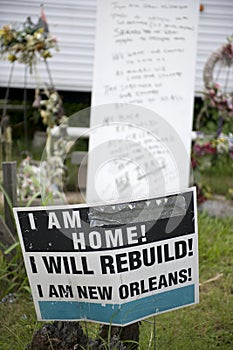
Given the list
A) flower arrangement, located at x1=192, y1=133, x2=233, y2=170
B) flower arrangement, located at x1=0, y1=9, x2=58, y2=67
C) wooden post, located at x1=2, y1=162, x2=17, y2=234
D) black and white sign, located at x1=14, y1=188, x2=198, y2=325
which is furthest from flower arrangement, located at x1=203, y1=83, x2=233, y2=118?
black and white sign, located at x1=14, y1=188, x2=198, y2=325

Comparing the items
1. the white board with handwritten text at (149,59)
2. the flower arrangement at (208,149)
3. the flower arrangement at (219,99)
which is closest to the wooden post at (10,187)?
the white board with handwritten text at (149,59)

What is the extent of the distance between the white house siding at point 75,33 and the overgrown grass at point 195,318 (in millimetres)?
3648

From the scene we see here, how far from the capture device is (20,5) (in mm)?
6879

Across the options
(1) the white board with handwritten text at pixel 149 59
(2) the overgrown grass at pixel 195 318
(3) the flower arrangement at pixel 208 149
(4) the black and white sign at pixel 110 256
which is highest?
(1) the white board with handwritten text at pixel 149 59

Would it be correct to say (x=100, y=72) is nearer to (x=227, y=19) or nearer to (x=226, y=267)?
(x=226, y=267)

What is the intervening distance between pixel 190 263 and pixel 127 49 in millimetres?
2568

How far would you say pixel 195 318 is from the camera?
2803mm

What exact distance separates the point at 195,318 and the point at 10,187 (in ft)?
3.60

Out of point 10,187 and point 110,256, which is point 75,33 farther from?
point 110,256

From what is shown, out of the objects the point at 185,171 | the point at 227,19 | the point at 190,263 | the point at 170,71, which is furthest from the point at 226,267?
the point at 227,19

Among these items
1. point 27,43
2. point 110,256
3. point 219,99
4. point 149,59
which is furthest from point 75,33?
point 110,256

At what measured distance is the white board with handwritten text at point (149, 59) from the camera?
4.13 meters

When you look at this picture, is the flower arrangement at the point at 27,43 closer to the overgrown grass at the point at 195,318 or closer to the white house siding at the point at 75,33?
the overgrown grass at the point at 195,318

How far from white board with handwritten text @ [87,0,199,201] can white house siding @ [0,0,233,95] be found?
277cm
